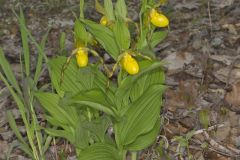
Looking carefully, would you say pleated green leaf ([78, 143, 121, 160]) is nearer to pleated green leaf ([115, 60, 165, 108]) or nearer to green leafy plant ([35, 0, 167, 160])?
green leafy plant ([35, 0, 167, 160])

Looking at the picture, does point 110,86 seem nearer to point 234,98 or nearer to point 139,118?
point 139,118

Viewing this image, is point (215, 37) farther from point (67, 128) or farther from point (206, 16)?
point (67, 128)

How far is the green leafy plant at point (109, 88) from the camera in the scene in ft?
5.15

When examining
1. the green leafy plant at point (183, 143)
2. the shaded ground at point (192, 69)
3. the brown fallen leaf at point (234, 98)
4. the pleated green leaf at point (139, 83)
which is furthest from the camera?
the brown fallen leaf at point (234, 98)

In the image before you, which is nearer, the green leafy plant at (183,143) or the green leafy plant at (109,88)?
the green leafy plant at (109,88)

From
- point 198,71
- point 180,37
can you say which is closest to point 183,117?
point 198,71

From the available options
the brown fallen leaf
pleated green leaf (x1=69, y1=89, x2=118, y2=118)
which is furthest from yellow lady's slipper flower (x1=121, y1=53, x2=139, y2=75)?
the brown fallen leaf

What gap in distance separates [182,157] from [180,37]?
1322 mm

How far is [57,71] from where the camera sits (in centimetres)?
178

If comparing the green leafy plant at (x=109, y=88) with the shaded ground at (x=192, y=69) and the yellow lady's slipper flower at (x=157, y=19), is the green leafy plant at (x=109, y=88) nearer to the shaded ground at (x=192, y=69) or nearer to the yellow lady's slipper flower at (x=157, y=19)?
the yellow lady's slipper flower at (x=157, y=19)

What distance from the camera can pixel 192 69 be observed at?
2.85 m

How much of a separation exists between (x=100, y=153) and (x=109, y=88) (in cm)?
25

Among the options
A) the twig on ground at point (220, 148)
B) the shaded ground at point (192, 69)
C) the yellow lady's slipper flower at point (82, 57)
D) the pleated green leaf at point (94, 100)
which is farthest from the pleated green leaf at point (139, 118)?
the twig on ground at point (220, 148)

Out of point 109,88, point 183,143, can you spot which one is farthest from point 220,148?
point 109,88
